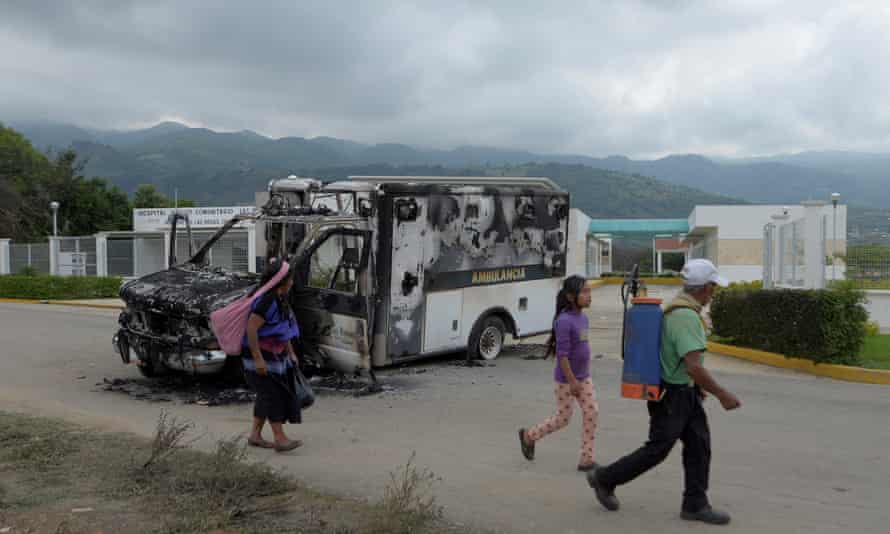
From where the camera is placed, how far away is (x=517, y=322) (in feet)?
40.4

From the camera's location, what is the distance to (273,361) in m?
6.76

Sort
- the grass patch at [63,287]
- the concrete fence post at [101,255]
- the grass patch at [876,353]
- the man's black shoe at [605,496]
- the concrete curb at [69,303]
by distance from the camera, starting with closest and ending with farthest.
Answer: the man's black shoe at [605,496] → the grass patch at [876,353] → the concrete curb at [69,303] → the grass patch at [63,287] → the concrete fence post at [101,255]

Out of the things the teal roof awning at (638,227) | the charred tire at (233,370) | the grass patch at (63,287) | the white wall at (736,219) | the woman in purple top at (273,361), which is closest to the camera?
the woman in purple top at (273,361)

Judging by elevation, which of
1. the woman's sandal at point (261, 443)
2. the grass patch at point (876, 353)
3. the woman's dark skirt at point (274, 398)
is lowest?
the woman's sandal at point (261, 443)

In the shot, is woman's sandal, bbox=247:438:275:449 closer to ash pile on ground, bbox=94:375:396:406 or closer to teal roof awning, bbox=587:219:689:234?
ash pile on ground, bbox=94:375:396:406

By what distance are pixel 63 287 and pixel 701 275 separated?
2732cm

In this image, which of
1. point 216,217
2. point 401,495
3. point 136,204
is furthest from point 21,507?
point 136,204

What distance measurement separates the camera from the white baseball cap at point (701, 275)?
495 centimetres

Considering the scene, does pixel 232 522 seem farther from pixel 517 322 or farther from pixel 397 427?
pixel 517 322

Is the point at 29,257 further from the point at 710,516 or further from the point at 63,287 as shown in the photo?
the point at 710,516

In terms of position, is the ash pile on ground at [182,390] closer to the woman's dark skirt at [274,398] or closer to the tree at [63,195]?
the woman's dark skirt at [274,398]

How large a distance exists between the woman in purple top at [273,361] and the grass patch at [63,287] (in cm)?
2330

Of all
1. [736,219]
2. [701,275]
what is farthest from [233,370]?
[736,219]

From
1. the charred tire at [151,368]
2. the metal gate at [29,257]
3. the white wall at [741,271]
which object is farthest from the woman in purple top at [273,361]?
the white wall at [741,271]
